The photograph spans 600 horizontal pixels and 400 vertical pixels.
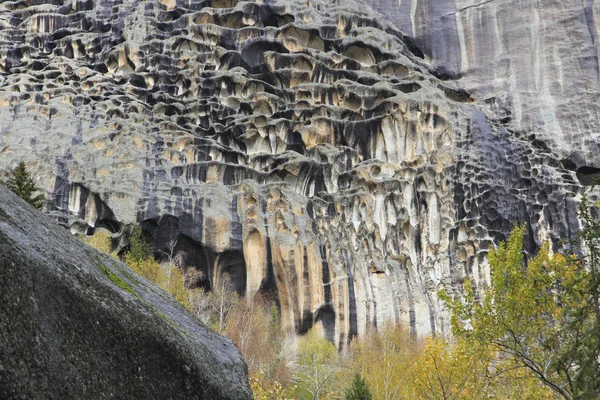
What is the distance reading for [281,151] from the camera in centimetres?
4922

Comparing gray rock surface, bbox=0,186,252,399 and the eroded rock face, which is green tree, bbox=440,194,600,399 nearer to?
gray rock surface, bbox=0,186,252,399

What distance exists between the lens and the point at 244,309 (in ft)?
128

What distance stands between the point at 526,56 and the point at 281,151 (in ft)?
73.2

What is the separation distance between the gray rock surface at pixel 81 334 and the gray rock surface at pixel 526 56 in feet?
162

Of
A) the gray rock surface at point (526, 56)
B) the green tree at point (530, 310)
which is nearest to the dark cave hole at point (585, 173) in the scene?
the gray rock surface at point (526, 56)

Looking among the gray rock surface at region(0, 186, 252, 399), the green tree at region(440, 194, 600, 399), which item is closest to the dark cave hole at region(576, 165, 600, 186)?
the green tree at region(440, 194, 600, 399)

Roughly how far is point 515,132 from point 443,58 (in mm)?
11039

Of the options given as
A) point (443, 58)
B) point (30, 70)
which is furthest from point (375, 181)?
point (30, 70)

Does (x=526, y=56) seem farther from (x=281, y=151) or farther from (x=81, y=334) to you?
(x=81, y=334)

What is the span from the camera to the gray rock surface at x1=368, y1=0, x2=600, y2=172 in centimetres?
5294

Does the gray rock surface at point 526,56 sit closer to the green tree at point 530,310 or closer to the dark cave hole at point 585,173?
the dark cave hole at point 585,173

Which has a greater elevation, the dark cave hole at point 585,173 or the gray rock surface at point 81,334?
the dark cave hole at point 585,173

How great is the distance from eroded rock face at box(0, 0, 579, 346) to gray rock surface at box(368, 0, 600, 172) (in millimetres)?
2262

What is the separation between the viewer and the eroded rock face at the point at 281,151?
41719mm
